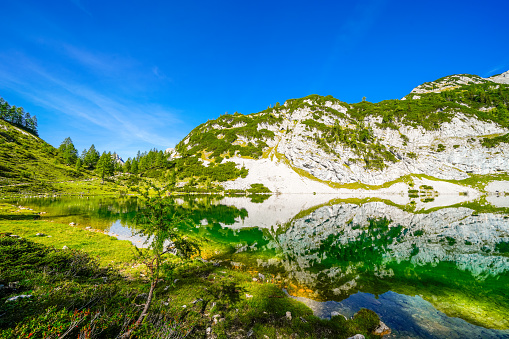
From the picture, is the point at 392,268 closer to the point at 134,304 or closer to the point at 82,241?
the point at 134,304

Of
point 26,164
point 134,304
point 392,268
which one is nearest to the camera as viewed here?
point 134,304

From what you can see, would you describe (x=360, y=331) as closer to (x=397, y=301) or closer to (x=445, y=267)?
(x=397, y=301)

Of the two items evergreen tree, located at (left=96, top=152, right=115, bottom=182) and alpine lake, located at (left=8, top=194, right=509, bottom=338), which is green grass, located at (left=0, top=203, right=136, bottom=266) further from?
evergreen tree, located at (left=96, top=152, right=115, bottom=182)

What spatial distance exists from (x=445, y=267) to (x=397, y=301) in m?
10.3

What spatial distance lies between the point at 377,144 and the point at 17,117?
271525mm

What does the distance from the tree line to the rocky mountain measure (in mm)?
105653

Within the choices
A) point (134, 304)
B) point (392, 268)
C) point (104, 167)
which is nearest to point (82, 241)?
point (134, 304)

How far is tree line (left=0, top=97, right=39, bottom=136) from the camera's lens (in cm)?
13750

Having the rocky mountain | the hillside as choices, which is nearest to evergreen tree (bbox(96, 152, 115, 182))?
the hillside

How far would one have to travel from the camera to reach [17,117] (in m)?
147

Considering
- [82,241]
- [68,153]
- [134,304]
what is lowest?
[82,241]

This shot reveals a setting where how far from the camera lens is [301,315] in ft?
34.4

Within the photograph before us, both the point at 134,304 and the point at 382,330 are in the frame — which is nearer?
the point at 134,304

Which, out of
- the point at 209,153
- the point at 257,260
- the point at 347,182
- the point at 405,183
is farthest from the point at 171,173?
the point at 405,183
